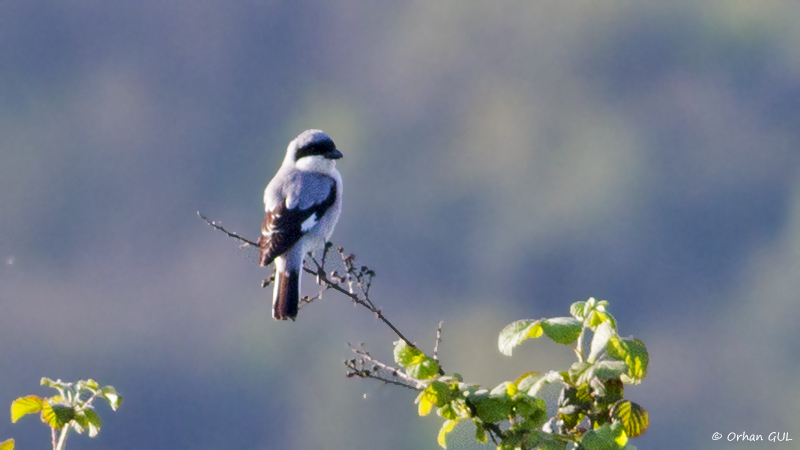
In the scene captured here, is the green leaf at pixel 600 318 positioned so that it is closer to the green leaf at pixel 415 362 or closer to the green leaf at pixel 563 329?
the green leaf at pixel 563 329

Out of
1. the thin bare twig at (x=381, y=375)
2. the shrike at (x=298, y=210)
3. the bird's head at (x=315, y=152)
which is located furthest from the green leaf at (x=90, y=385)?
the bird's head at (x=315, y=152)

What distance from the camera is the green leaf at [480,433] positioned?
1.57 m

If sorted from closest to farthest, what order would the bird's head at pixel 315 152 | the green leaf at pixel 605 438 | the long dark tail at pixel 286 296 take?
1. the green leaf at pixel 605 438
2. the long dark tail at pixel 286 296
3. the bird's head at pixel 315 152

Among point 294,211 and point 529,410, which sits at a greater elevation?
point 294,211

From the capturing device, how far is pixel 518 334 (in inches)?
65.5

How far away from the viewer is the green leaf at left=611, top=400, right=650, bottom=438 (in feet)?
5.05

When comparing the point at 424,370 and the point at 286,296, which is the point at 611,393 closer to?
the point at 424,370

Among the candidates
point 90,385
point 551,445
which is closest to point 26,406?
point 90,385

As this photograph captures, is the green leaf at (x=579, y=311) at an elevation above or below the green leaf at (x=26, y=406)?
above

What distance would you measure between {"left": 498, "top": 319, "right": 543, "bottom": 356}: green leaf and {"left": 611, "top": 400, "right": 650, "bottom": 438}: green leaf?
0.54ft

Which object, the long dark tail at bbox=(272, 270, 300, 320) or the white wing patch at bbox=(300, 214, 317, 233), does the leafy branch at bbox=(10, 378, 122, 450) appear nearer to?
the long dark tail at bbox=(272, 270, 300, 320)

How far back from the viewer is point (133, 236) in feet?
181

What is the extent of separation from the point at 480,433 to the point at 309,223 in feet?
7.06

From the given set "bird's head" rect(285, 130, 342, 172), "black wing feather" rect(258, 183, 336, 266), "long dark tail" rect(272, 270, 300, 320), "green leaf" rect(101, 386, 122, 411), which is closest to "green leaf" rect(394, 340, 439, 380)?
"green leaf" rect(101, 386, 122, 411)
